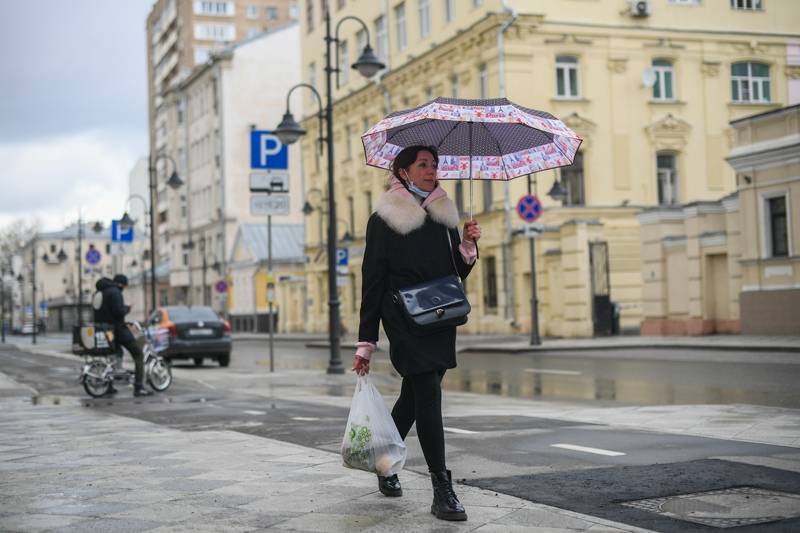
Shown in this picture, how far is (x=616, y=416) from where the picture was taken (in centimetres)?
1177

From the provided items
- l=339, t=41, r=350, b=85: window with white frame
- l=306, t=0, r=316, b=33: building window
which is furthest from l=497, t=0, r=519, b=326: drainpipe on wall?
l=306, t=0, r=316, b=33: building window

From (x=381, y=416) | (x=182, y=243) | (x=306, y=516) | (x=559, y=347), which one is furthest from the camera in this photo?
(x=182, y=243)

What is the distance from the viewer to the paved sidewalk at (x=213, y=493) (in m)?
5.75

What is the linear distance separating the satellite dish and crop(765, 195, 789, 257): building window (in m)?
14.4

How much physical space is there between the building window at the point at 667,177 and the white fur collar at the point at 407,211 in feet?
129

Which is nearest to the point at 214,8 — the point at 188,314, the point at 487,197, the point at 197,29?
the point at 197,29

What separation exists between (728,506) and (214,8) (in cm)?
10501

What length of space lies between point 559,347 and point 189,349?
1029cm

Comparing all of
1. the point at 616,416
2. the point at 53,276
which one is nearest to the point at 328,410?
the point at 616,416

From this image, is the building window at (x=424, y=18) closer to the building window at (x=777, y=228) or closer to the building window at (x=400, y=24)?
the building window at (x=400, y=24)

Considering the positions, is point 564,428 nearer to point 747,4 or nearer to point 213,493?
point 213,493

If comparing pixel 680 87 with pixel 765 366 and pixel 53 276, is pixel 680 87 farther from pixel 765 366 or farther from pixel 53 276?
pixel 53 276

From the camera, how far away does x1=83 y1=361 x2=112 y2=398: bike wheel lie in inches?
666

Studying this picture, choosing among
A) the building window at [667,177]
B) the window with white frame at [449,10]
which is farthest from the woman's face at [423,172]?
the window with white frame at [449,10]
